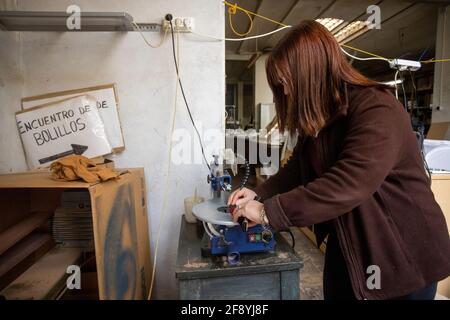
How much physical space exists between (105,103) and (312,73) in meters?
1.26

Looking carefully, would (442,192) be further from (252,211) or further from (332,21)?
(332,21)

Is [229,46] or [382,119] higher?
[229,46]

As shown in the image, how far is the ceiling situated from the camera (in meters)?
3.23

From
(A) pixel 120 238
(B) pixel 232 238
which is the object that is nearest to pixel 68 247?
(A) pixel 120 238

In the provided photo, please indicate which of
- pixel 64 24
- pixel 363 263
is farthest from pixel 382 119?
pixel 64 24

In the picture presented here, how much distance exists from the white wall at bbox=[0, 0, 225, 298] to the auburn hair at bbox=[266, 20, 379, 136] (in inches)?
35.5

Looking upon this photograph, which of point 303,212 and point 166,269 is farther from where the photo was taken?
point 166,269

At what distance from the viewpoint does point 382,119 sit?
0.64 metres

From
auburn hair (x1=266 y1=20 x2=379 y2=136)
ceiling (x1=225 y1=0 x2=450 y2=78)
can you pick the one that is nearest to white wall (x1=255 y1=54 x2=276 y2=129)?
ceiling (x1=225 y1=0 x2=450 y2=78)
